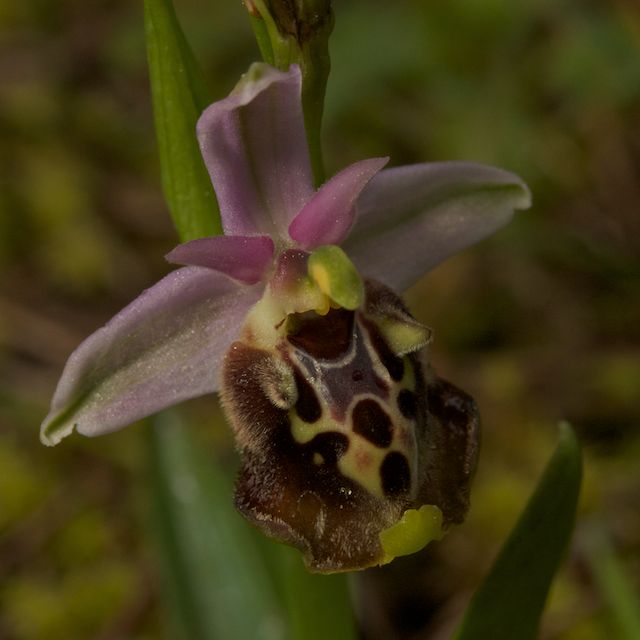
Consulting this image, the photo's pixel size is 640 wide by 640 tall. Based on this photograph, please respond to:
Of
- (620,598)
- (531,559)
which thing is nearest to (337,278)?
(531,559)

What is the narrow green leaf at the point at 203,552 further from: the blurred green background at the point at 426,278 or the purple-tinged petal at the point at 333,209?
the purple-tinged petal at the point at 333,209

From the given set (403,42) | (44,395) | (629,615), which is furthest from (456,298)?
(629,615)

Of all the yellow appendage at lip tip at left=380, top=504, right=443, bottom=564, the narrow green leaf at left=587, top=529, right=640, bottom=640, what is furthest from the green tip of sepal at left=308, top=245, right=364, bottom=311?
the narrow green leaf at left=587, top=529, right=640, bottom=640

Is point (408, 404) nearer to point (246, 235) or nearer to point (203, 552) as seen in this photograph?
point (246, 235)

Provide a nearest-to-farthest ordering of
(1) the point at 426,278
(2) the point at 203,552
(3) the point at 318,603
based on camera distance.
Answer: (3) the point at 318,603 → (2) the point at 203,552 → (1) the point at 426,278

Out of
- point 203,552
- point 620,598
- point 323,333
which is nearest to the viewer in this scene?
point 323,333

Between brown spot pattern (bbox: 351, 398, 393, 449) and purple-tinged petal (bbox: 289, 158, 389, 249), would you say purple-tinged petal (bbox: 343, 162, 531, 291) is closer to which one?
purple-tinged petal (bbox: 289, 158, 389, 249)

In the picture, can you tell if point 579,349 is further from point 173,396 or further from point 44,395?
point 173,396
